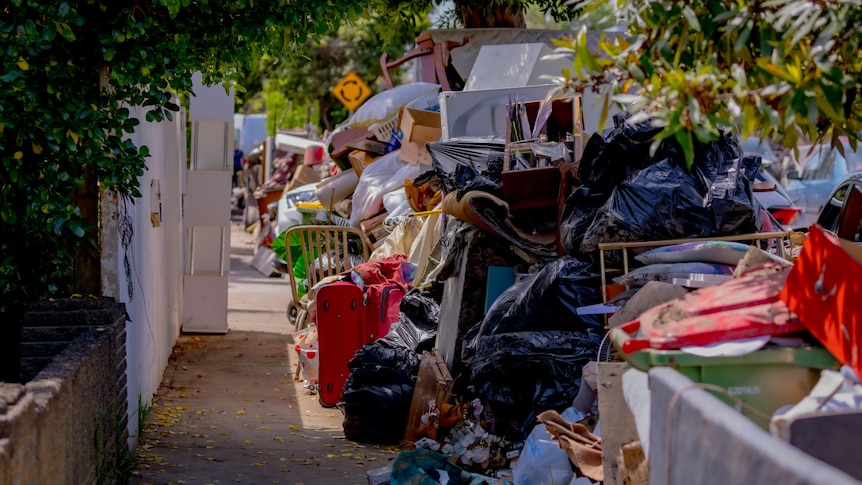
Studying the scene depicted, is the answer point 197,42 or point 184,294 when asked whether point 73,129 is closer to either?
point 197,42

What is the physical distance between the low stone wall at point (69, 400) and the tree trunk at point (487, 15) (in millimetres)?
8031

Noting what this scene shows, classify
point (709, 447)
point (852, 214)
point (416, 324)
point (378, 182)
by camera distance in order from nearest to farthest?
point (709, 447) → point (852, 214) → point (416, 324) → point (378, 182)

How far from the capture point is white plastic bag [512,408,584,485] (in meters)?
5.17

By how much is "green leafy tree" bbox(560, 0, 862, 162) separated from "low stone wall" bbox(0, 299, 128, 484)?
2.05 metres

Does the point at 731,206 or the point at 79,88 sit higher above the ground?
the point at 79,88

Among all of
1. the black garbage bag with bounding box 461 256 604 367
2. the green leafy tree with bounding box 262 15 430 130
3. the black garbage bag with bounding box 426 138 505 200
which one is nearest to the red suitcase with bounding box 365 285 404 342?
the black garbage bag with bounding box 426 138 505 200

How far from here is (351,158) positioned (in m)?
12.7

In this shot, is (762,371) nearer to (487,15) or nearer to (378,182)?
(378,182)

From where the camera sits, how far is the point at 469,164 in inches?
330

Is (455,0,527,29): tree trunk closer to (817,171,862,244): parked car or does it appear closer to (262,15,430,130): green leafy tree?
(817,171,862,244): parked car

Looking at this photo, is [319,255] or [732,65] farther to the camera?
[319,255]

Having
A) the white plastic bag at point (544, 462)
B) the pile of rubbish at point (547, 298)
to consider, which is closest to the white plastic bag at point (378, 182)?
the pile of rubbish at point (547, 298)

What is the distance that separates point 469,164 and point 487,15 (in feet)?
17.0

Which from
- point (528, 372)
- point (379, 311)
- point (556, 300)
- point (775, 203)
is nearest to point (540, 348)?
point (528, 372)
